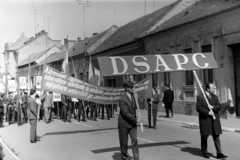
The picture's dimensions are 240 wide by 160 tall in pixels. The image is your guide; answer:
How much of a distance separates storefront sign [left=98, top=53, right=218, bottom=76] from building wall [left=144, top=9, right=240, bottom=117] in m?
6.76

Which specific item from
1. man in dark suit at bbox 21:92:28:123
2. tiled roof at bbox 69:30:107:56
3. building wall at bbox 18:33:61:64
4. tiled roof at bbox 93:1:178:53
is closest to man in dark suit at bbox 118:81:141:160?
man in dark suit at bbox 21:92:28:123

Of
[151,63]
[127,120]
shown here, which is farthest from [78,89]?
[127,120]

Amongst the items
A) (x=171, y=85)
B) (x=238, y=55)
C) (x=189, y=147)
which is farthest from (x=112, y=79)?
(x=189, y=147)

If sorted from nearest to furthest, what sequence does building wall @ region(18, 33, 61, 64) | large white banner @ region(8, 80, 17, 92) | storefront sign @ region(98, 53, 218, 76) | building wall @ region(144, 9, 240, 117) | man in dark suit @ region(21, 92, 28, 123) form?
1. storefront sign @ region(98, 53, 218, 76)
2. building wall @ region(144, 9, 240, 117)
3. man in dark suit @ region(21, 92, 28, 123)
4. large white banner @ region(8, 80, 17, 92)
5. building wall @ region(18, 33, 61, 64)

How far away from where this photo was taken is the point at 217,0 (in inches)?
733

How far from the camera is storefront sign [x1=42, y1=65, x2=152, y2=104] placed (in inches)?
396

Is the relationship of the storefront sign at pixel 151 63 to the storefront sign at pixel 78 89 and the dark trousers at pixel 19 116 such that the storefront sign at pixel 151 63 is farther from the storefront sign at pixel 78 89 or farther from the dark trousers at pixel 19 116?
the dark trousers at pixel 19 116

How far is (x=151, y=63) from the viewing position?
8.35m

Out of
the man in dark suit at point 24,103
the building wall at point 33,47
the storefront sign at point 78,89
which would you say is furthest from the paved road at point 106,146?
the building wall at point 33,47

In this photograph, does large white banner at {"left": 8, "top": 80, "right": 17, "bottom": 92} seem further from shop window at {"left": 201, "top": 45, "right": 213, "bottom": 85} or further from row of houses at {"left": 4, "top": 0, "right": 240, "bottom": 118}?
shop window at {"left": 201, "top": 45, "right": 213, "bottom": 85}

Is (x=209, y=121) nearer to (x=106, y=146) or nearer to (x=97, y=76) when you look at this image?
(x=106, y=146)

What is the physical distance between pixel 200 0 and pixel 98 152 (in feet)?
58.4

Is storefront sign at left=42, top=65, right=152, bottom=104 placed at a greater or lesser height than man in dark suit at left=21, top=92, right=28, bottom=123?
greater

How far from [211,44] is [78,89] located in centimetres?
931
